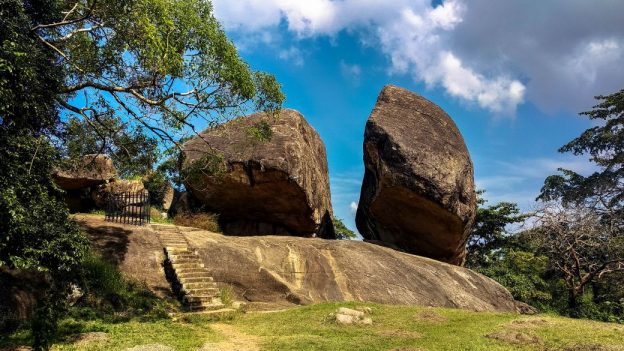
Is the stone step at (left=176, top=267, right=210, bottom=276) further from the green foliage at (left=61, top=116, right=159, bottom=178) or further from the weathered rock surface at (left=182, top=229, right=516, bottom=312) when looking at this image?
the green foliage at (left=61, top=116, right=159, bottom=178)

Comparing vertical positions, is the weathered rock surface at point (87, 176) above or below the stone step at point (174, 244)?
above

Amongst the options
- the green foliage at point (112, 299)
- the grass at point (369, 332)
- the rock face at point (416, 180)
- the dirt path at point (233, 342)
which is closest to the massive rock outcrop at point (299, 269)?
the green foliage at point (112, 299)

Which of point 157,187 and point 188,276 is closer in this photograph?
point 188,276

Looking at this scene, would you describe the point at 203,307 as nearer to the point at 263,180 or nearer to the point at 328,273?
the point at 328,273

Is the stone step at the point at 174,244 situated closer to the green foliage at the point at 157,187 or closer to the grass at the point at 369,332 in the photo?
the grass at the point at 369,332

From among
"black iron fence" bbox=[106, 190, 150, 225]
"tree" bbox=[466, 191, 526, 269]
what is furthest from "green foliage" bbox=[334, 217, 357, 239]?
"black iron fence" bbox=[106, 190, 150, 225]

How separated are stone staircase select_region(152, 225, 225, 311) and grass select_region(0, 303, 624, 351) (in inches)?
46.5

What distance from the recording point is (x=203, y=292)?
16625 millimetres

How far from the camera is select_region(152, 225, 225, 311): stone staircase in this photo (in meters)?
16.2

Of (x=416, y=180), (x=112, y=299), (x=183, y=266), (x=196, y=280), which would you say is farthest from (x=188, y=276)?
(x=416, y=180)

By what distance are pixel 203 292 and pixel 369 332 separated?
6612 mm

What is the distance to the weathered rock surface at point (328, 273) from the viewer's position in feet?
61.2

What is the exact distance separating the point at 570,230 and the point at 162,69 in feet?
86.3

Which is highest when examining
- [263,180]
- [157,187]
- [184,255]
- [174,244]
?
→ [157,187]
